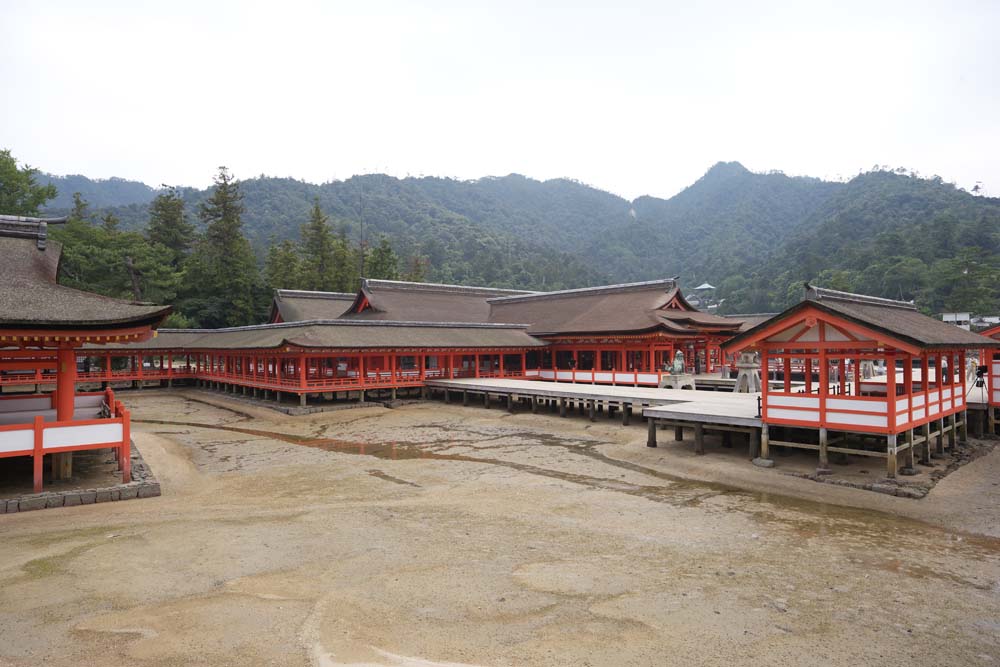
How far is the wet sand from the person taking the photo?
18.5ft

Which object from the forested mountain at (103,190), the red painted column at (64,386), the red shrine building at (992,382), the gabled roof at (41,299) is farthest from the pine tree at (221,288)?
the forested mountain at (103,190)

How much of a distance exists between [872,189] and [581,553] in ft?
392

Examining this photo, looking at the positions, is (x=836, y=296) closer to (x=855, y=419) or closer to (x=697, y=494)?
(x=855, y=419)

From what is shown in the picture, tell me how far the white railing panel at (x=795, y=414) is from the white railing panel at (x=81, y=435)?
546 inches

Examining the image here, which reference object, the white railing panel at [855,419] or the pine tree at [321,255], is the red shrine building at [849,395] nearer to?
the white railing panel at [855,419]

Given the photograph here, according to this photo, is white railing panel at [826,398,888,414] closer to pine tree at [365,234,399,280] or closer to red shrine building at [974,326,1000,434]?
red shrine building at [974,326,1000,434]

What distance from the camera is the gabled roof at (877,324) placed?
11.9 meters

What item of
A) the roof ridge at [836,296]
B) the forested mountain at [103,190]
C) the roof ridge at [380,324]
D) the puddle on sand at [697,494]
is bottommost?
the puddle on sand at [697,494]

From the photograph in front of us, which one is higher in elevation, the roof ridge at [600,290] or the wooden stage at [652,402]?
the roof ridge at [600,290]

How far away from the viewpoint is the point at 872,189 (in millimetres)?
104562

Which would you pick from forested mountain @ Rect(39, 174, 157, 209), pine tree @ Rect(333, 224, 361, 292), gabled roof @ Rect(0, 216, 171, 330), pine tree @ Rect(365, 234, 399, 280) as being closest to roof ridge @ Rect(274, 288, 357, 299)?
pine tree @ Rect(333, 224, 361, 292)

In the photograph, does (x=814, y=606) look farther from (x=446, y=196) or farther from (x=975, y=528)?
(x=446, y=196)

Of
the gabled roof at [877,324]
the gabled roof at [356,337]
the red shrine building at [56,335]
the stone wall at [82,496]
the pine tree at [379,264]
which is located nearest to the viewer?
the stone wall at [82,496]

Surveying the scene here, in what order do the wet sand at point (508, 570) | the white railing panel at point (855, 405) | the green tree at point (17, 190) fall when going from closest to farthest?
the wet sand at point (508, 570) < the white railing panel at point (855, 405) < the green tree at point (17, 190)
